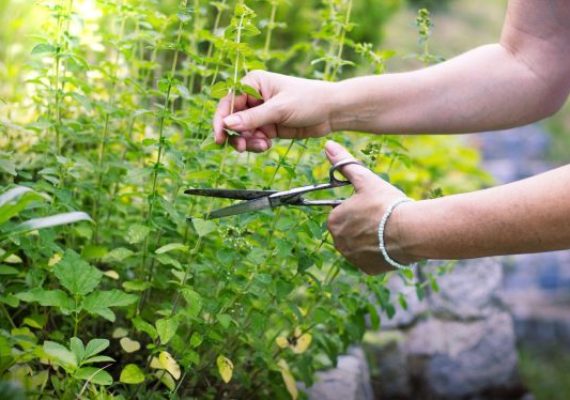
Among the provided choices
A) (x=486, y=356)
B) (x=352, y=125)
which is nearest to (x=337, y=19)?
(x=352, y=125)

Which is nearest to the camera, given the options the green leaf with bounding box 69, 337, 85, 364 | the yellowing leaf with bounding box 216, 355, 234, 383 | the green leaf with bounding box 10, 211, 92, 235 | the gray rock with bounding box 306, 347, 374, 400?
the green leaf with bounding box 10, 211, 92, 235

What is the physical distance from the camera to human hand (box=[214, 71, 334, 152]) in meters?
1.78

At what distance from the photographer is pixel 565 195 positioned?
4.90ft

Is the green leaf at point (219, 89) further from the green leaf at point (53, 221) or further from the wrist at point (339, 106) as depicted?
the green leaf at point (53, 221)

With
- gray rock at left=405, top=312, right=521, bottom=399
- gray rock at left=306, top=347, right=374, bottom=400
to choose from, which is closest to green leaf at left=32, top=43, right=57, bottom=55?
gray rock at left=306, top=347, right=374, bottom=400

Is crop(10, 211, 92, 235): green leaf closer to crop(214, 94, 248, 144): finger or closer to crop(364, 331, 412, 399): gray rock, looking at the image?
crop(214, 94, 248, 144): finger

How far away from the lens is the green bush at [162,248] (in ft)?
5.63

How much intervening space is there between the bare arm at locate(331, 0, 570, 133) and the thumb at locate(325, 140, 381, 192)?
0.76ft

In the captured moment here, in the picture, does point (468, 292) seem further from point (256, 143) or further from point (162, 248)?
point (162, 248)

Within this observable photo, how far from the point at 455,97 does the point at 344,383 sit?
1013mm

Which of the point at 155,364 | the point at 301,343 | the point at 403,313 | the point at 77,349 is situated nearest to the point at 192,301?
the point at 155,364

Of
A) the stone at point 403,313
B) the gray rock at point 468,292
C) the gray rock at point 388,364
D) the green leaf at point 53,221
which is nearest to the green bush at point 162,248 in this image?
the green leaf at point 53,221

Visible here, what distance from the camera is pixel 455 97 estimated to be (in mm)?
2037

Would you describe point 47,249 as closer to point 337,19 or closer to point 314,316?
point 314,316
